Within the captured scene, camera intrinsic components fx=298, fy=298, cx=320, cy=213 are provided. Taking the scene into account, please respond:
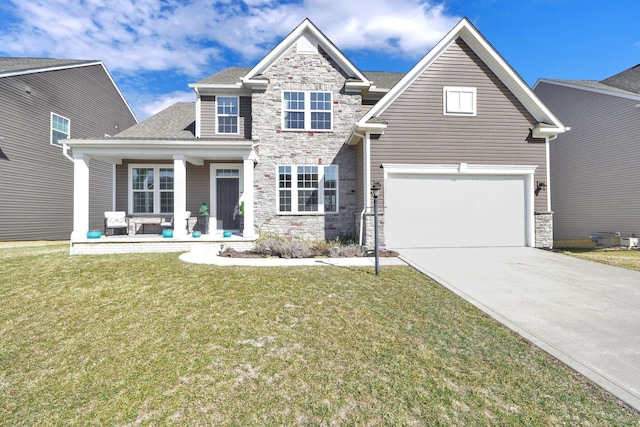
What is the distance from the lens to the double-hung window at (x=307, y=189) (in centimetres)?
1223

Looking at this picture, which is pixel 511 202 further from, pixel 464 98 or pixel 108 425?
pixel 108 425

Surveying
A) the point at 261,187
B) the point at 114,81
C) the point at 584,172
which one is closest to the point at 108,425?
the point at 261,187

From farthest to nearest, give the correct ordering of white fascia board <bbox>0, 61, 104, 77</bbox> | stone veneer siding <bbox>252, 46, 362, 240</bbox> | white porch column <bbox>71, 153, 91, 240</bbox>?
white fascia board <bbox>0, 61, 104, 77</bbox> → stone veneer siding <bbox>252, 46, 362, 240</bbox> → white porch column <bbox>71, 153, 91, 240</bbox>

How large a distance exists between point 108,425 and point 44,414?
2.29 ft

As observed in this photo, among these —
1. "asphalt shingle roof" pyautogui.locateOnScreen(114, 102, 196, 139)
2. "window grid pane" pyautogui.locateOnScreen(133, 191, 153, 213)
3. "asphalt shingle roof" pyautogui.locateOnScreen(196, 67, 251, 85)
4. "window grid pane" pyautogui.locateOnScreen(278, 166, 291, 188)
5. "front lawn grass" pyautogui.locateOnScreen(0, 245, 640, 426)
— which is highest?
"asphalt shingle roof" pyautogui.locateOnScreen(196, 67, 251, 85)

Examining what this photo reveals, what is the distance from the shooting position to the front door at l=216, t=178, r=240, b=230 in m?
13.3

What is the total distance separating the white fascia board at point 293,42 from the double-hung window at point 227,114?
1394mm

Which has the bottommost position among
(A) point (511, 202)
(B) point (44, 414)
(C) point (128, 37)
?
(B) point (44, 414)

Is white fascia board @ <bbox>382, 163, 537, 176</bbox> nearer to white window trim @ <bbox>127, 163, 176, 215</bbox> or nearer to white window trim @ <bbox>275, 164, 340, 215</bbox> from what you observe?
white window trim @ <bbox>275, 164, 340, 215</bbox>

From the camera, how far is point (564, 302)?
5234mm

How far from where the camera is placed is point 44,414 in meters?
2.68

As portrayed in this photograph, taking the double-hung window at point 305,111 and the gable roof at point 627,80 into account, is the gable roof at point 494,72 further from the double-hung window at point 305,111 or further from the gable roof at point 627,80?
the gable roof at point 627,80

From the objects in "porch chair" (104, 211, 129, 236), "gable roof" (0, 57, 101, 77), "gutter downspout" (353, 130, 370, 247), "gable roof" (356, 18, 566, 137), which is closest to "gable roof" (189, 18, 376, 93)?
"gable roof" (356, 18, 566, 137)

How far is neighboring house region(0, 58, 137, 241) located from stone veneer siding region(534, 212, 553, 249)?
17432 mm
